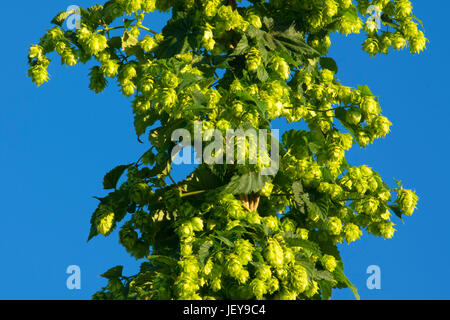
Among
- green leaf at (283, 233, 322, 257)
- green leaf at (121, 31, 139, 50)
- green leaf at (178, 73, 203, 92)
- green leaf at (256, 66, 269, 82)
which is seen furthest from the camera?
green leaf at (121, 31, 139, 50)

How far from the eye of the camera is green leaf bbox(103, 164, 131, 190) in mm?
7406

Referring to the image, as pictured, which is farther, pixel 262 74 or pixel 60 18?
pixel 60 18

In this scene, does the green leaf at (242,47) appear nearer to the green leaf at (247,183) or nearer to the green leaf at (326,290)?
the green leaf at (247,183)

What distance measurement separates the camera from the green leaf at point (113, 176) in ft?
24.3

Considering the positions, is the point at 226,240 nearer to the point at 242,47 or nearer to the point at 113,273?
the point at 113,273

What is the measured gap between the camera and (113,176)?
24.3ft

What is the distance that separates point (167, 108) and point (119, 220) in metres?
1.26

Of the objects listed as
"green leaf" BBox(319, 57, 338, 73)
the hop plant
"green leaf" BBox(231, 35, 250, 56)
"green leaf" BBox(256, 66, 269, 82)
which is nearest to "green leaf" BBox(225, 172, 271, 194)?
the hop plant

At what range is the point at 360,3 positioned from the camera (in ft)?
25.8

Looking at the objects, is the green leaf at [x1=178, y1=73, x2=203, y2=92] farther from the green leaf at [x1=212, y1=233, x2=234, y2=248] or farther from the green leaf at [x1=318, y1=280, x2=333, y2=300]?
the green leaf at [x1=318, y1=280, x2=333, y2=300]

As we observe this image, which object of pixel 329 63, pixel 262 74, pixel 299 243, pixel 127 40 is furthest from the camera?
pixel 329 63

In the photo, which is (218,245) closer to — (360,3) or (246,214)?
(246,214)

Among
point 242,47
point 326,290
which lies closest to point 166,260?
point 326,290

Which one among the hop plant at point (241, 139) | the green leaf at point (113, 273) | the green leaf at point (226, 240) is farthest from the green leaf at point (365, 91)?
the green leaf at point (113, 273)
